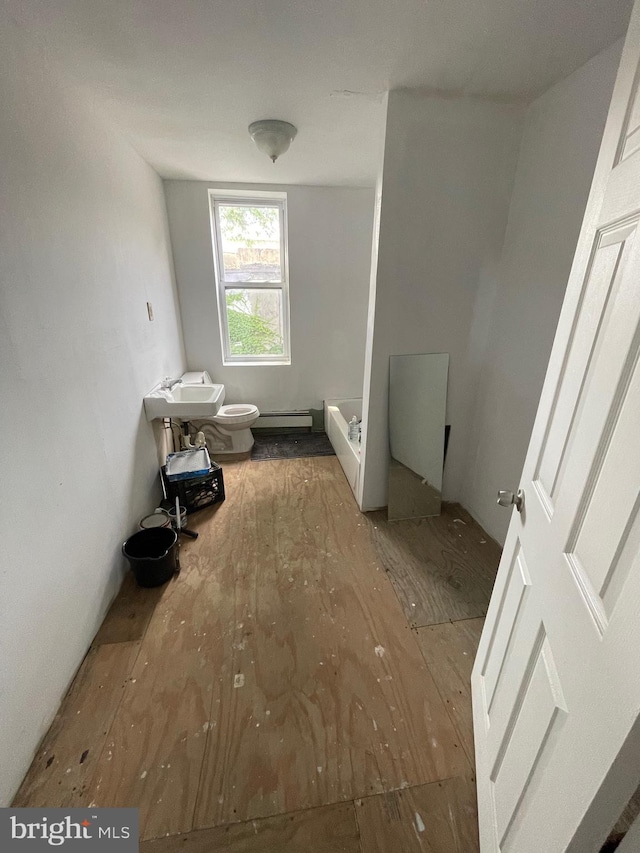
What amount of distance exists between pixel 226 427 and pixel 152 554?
4.75 ft

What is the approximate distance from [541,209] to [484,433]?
4.10 feet

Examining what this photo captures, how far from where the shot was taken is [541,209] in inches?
66.9

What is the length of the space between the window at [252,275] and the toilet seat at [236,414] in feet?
1.77

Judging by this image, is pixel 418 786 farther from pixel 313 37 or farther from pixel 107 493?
pixel 313 37

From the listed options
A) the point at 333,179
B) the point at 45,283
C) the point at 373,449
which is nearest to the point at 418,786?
the point at 373,449

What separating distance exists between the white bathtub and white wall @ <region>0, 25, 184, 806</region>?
4.90ft

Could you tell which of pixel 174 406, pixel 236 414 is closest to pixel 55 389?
pixel 174 406

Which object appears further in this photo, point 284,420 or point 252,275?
point 284,420

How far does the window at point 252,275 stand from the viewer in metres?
3.26

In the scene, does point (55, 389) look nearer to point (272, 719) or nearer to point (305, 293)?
point (272, 719)

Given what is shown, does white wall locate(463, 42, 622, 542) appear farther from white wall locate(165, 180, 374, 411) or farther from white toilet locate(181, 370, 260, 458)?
white toilet locate(181, 370, 260, 458)

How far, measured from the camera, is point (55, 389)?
52.5 inches

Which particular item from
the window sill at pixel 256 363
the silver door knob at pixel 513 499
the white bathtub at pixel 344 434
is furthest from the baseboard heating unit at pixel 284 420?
the silver door knob at pixel 513 499

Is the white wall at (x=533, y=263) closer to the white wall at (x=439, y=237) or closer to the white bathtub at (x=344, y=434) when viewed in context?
the white wall at (x=439, y=237)
